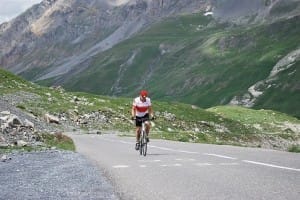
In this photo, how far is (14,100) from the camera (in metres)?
Result: 70.5

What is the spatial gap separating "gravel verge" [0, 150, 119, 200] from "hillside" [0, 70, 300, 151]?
29.3 m

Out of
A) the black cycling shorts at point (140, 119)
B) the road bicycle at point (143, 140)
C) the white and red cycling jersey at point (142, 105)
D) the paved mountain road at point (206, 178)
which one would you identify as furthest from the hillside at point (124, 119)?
the paved mountain road at point (206, 178)

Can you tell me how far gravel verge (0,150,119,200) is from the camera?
14117 millimetres

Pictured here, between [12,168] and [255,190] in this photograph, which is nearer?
[255,190]

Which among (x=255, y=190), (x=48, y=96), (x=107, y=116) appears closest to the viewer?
(x=255, y=190)

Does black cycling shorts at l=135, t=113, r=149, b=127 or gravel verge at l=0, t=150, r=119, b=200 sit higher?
black cycling shorts at l=135, t=113, r=149, b=127

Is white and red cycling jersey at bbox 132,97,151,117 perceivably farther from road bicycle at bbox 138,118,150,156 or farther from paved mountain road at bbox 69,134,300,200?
paved mountain road at bbox 69,134,300,200

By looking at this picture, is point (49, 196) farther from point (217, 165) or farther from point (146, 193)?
point (217, 165)

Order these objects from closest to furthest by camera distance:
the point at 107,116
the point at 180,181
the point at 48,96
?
the point at 180,181 → the point at 107,116 → the point at 48,96

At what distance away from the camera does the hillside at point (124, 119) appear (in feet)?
205

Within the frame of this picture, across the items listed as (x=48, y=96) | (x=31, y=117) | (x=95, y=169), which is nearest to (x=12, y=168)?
(x=95, y=169)

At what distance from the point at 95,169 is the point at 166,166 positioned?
2757mm

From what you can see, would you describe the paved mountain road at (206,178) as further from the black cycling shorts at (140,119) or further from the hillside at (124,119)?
the hillside at (124,119)

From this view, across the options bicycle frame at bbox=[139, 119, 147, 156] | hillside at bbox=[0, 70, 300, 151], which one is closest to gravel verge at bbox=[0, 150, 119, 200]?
bicycle frame at bbox=[139, 119, 147, 156]
